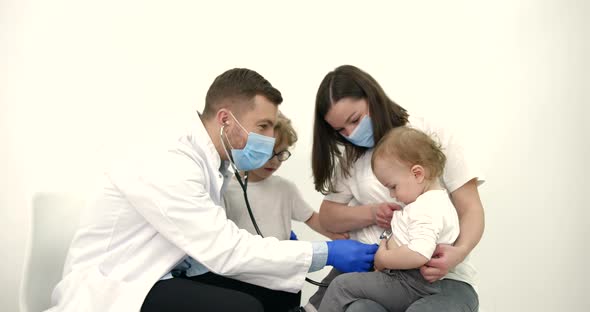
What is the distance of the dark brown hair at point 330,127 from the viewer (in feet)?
5.59

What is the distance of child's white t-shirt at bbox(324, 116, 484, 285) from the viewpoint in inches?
63.2

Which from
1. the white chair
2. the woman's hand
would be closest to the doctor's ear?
the white chair

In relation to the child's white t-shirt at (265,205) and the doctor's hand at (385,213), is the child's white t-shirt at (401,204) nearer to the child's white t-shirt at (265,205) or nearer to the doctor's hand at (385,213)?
the doctor's hand at (385,213)

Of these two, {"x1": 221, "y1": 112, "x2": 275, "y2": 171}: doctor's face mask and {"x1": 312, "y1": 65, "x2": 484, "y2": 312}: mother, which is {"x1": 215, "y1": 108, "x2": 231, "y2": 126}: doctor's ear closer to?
{"x1": 221, "y1": 112, "x2": 275, "y2": 171}: doctor's face mask

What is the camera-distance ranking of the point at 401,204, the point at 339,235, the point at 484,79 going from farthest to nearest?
the point at 484,79 < the point at 339,235 < the point at 401,204

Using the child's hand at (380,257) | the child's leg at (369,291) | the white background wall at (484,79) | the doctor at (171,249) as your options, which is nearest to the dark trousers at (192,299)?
the doctor at (171,249)

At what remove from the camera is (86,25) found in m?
2.29

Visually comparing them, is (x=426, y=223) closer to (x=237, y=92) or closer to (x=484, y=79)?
(x=237, y=92)

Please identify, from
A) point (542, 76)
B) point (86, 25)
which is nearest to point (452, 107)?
point (542, 76)

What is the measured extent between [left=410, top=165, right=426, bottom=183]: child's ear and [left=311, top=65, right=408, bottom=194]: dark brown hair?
0.26m

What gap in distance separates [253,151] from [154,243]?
45 cm

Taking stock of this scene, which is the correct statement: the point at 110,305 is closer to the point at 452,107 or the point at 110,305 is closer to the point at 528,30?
the point at 452,107

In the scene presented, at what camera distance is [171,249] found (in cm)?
149

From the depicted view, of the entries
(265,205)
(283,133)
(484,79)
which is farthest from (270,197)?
(484,79)
